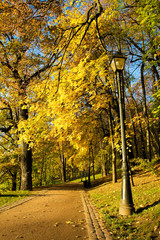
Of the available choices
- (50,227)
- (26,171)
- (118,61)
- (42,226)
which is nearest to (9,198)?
(26,171)

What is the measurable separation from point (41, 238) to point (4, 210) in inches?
134

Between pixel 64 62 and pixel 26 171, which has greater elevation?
pixel 64 62

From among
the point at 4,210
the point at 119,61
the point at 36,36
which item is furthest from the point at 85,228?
the point at 36,36

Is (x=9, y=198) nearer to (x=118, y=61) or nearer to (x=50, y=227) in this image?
(x=50, y=227)

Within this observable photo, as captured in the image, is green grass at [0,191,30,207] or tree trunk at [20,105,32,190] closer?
green grass at [0,191,30,207]

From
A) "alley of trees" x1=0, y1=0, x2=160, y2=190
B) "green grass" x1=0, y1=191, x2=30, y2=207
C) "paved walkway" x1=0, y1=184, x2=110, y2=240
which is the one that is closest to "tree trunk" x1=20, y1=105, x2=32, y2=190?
"alley of trees" x1=0, y1=0, x2=160, y2=190

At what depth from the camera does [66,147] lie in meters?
24.4

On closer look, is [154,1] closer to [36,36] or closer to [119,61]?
[119,61]

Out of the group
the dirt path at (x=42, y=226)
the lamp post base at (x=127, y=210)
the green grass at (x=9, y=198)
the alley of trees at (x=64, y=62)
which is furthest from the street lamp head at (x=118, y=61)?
the green grass at (x=9, y=198)

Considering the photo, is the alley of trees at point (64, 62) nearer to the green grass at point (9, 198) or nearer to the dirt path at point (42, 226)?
the green grass at point (9, 198)

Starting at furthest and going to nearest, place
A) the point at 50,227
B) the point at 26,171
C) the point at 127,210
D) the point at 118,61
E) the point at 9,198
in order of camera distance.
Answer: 1. the point at 26,171
2. the point at 9,198
3. the point at 118,61
4. the point at 127,210
5. the point at 50,227

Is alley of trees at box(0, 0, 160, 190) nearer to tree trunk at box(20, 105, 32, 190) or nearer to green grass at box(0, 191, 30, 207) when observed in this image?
tree trunk at box(20, 105, 32, 190)

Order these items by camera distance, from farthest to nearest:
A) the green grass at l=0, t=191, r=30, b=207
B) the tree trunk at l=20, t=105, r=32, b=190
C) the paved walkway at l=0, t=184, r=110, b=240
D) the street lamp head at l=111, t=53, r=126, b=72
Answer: the tree trunk at l=20, t=105, r=32, b=190, the green grass at l=0, t=191, r=30, b=207, the street lamp head at l=111, t=53, r=126, b=72, the paved walkway at l=0, t=184, r=110, b=240

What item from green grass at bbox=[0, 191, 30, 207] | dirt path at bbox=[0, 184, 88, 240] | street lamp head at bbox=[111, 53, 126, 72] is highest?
street lamp head at bbox=[111, 53, 126, 72]
